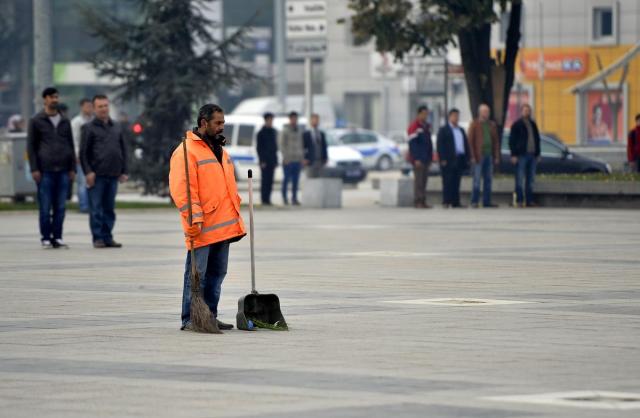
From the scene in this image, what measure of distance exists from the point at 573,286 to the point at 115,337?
4.68 metres

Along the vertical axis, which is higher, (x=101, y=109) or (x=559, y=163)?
(x=101, y=109)

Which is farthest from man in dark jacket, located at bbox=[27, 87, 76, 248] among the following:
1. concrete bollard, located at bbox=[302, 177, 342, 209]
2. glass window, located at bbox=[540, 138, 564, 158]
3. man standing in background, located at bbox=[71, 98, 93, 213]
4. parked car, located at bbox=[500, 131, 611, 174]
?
glass window, located at bbox=[540, 138, 564, 158]

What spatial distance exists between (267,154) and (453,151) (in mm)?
3946

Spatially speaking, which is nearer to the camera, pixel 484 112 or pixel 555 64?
pixel 484 112

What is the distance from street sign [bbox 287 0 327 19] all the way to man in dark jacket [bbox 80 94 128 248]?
56.4ft

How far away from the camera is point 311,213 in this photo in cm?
2850

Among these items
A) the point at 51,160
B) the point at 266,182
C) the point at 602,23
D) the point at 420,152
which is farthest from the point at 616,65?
the point at 51,160

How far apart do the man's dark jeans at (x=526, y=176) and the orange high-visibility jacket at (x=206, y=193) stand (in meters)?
18.4

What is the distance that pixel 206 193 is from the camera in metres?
11.3

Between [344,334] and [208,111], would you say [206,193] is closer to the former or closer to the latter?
[208,111]

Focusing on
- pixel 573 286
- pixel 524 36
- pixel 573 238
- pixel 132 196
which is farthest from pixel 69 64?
pixel 573 286

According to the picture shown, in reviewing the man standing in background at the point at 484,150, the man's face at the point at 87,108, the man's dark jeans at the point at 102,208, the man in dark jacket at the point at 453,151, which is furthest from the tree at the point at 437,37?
the man's dark jeans at the point at 102,208

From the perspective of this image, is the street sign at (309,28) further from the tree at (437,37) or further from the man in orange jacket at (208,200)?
the man in orange jacket at (208,200)

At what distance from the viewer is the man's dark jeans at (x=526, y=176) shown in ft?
96.4
